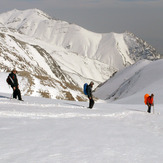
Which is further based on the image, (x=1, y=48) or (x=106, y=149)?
(x=1, y=48)

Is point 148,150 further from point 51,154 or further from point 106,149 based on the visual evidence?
point 51,154

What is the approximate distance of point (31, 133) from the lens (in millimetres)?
9602

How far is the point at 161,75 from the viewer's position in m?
77.6

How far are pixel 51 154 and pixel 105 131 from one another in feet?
15.1

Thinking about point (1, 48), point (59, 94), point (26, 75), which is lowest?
point (59, 94)

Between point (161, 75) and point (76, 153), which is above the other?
point (161, 75)

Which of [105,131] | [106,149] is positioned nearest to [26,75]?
[105,131]

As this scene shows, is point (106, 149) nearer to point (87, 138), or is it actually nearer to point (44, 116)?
point (87, 138)

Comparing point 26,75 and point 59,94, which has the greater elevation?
point 26,75

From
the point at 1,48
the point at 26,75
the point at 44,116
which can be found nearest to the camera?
the point at 44,116

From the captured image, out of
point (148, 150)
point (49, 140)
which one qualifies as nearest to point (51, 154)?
point (49, 140)

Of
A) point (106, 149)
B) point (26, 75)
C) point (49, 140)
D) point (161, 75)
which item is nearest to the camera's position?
point (106, 149)

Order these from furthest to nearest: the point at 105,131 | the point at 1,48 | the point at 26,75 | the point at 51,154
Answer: the point at 1,48 < the point at 26,75 < the point at 105,131 < the point at 51,154

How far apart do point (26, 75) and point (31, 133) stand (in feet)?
131
